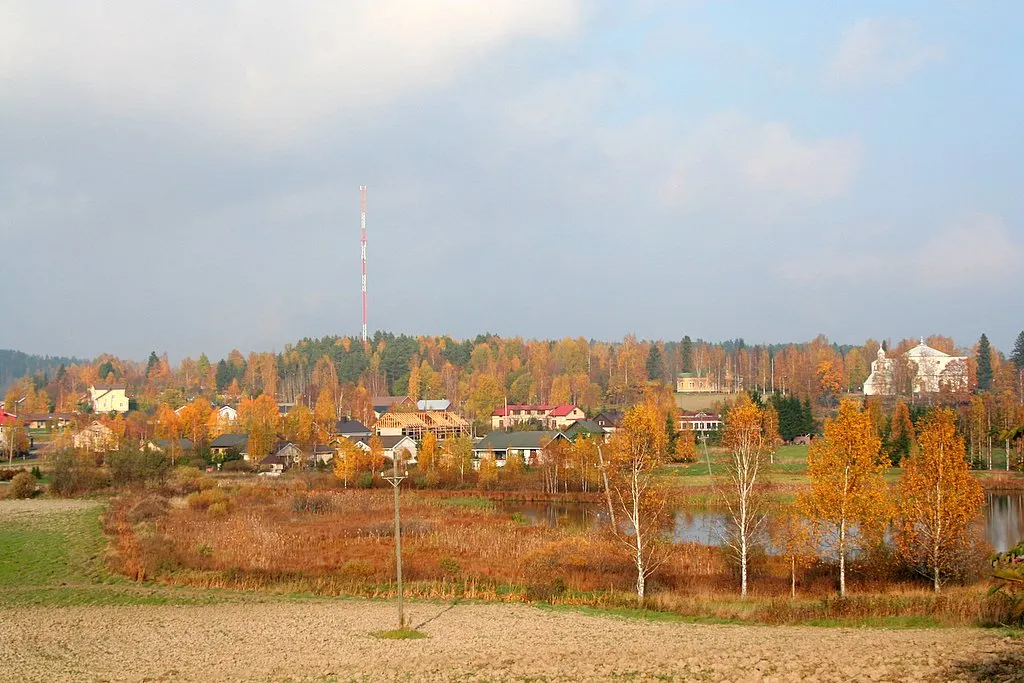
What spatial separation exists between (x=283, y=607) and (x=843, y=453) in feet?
54.7

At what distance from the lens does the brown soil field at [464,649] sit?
1424cm

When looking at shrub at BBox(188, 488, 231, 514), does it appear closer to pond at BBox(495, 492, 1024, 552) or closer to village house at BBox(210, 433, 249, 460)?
pond at BBox(495, 492, 1024, 552)

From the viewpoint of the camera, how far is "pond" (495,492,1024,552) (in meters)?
37.5

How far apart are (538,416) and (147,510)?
229ft

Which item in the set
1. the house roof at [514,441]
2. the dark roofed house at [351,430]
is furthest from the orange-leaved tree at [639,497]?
the dark roofed house at [351,430]

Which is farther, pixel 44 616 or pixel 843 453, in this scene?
pixel 843 453

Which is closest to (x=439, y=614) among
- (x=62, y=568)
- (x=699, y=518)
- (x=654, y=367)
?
(x=62, y=568)

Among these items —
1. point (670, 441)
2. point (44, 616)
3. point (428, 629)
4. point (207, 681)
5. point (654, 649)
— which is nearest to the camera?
point (207, 681)

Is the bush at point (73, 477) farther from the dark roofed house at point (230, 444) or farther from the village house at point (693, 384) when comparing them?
the village house at point (693, 384)

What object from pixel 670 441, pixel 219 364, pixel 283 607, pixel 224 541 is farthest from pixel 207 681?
pixel 219 364

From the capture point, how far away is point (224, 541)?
3553 cm

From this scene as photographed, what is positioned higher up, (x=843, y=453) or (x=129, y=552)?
(x=843, y=453)

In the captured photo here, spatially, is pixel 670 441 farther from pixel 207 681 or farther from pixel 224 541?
pixel 207 681

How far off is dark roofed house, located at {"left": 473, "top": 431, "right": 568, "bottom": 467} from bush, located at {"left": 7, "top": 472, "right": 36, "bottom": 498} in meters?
33.2
